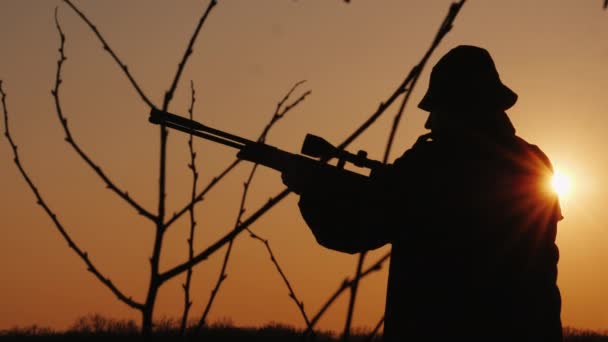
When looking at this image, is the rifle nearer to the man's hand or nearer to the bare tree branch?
the man's hand

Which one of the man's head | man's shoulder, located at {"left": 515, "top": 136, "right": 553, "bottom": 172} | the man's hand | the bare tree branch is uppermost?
the man's head

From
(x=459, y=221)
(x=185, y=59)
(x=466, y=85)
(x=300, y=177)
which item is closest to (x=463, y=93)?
(x=466, y=85)

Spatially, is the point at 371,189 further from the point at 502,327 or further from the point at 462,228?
the point at 502,327

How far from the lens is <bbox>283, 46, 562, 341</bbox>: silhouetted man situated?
320cm

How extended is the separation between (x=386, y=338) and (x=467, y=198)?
0.65m

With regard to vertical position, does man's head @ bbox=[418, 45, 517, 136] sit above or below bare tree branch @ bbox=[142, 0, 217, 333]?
above

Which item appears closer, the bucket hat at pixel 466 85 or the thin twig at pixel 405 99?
the thin twig at pixel 405 99

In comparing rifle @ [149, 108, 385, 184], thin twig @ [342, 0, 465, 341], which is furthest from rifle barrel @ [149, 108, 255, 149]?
thin twig @ [342, 0, 465, 341]

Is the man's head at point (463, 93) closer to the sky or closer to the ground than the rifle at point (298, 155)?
closer to the sky

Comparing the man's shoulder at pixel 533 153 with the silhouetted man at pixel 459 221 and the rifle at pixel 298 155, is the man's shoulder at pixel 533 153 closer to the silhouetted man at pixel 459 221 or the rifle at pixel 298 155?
the silhouetted man at pixel 459 221

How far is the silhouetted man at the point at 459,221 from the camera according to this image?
320cm

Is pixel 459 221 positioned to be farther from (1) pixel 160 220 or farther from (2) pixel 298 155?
(1) pixel 160 220

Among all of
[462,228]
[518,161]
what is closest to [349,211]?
[462,228]

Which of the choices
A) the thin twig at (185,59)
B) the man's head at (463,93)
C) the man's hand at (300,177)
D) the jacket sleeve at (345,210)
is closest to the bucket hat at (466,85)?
the man's head at (463,93)
